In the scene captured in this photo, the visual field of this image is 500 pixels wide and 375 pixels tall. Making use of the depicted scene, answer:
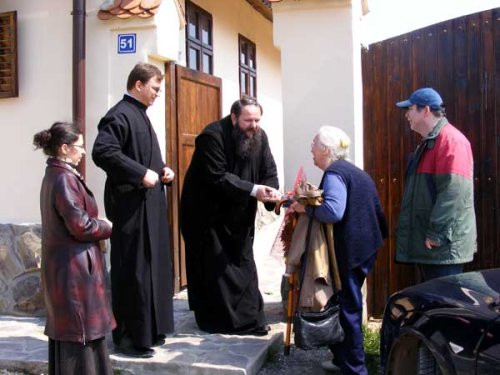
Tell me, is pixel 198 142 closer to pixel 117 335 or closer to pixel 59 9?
pixel 117 335

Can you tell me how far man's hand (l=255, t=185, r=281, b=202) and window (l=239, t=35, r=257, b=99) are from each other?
491 cm

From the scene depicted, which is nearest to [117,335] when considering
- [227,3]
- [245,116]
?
[245,116]

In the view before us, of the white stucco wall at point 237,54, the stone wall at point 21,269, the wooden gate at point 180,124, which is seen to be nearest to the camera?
the stone wall at point 21,269

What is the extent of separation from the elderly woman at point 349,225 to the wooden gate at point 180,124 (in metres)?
2.35

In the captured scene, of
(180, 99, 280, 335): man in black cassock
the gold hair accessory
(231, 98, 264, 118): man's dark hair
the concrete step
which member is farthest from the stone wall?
the gold hair accessory

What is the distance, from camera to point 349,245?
3.81 meters

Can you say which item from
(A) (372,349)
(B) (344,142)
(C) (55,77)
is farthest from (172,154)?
(A) (372,349)

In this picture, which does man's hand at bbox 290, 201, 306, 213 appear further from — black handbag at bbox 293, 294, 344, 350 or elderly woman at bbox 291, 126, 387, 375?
black handbag at bbox 293, 294, 344, 350

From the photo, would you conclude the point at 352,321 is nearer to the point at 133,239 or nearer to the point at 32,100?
the point at 133,239

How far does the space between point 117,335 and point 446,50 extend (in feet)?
11.2

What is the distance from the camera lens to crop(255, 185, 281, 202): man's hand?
14.7ft

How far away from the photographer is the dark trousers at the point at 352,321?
385cm

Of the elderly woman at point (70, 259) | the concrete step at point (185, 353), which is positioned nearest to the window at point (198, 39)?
the concrete step at point (185, 353)

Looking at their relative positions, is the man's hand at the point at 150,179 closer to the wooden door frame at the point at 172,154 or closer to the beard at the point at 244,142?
the beard at the point at 244,142
